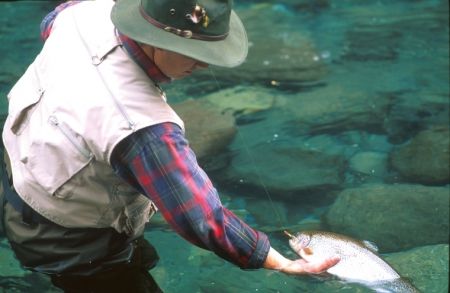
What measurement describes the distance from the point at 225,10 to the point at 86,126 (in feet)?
2.19

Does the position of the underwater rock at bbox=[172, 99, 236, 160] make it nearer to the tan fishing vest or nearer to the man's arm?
the tan fishing vest

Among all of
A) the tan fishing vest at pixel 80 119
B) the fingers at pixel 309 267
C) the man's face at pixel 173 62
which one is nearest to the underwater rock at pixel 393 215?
the fingers at pixel 309 267

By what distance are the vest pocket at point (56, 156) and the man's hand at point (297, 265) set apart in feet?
2.72

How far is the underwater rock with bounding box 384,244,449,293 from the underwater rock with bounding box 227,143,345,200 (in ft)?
3.05

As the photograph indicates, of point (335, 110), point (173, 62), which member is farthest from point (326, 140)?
point (173, 62)

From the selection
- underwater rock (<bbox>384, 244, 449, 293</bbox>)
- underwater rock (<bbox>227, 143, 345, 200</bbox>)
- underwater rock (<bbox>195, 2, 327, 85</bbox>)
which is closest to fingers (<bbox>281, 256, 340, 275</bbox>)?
underwater rock (<bbox>384, 244, 449, 293</bbox>)

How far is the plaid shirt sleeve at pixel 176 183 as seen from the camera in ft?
8.14

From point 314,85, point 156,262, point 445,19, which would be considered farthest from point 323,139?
point 445,19

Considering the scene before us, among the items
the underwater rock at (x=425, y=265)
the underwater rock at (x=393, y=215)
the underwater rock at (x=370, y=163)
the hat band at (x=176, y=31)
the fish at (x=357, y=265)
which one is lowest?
the underwater rock at (x=370, y=163)

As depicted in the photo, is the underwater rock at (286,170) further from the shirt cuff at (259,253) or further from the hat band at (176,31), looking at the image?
the hat band at (176,31)

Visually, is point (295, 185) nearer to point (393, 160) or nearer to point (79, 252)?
point (393, 160)

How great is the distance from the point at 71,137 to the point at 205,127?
2.85 metres

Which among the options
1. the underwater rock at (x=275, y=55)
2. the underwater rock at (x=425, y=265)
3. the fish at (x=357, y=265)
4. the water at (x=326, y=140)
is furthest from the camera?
the underwater rock at (x=275, y=55)

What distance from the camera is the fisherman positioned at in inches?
98.7
